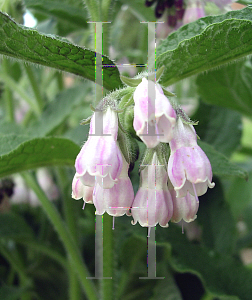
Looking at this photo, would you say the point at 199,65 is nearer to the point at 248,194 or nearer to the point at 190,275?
the point at 190,275

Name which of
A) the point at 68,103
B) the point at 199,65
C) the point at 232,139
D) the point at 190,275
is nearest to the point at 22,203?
the point at 68,103

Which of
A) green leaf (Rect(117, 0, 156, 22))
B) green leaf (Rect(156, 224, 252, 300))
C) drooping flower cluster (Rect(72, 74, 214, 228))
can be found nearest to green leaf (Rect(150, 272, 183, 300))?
green leaf (Rect(156, 224, 252, 300))

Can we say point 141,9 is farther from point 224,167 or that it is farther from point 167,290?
point 167,290

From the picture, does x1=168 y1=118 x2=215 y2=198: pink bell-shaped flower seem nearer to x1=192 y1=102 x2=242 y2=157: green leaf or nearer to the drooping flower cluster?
the drooping flower cluster

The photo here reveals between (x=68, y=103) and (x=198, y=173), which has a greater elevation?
(x=68, y=103)

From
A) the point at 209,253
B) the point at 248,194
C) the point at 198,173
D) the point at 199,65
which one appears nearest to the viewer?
the point at 198,173
